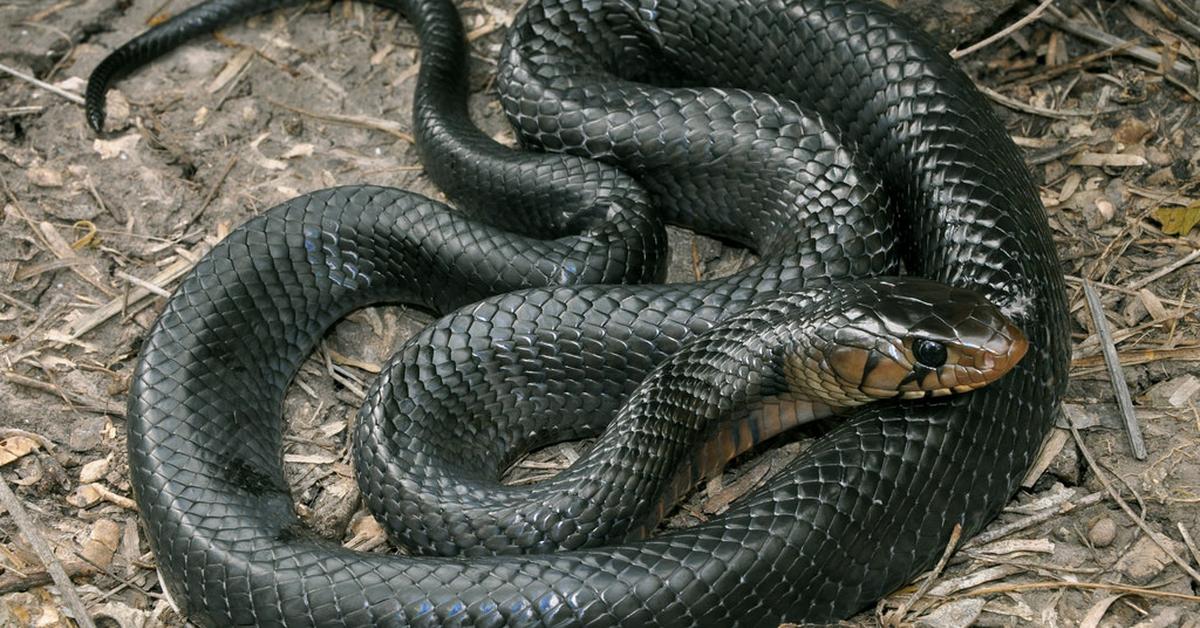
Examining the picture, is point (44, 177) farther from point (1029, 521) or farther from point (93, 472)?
point (1029, 521)

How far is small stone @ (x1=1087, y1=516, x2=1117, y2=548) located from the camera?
5246 millimetres

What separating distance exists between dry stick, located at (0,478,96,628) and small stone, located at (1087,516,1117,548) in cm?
421

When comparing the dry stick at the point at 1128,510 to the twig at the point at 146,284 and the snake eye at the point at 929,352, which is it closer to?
the snake eye at the point at 929,352

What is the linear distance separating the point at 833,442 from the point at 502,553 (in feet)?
4.75

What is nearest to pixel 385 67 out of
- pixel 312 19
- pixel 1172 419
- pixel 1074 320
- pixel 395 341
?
pixel 312 19

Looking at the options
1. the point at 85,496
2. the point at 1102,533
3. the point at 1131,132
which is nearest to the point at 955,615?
the point at 1102,533

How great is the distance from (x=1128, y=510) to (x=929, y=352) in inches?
47.1

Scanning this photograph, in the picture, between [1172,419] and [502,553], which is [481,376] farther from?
[1172,419]

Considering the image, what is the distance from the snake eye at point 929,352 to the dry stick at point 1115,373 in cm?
125

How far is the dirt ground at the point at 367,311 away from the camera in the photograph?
530 centimetres

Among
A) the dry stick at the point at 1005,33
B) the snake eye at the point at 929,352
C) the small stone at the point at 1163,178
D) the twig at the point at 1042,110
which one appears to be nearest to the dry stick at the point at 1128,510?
the snake eye at the point at 929,352

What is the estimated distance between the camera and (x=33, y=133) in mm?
7402

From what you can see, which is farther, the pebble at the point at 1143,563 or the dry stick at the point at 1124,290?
the dry stick at the point at 1124,290

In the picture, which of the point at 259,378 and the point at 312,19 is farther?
the point at 312,19
